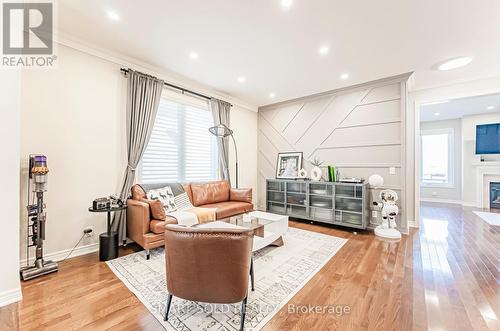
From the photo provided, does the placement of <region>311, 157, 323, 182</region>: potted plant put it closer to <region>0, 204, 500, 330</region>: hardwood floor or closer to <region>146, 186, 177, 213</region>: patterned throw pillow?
<region>0, 204, 500, 330</region>: hardwood floor

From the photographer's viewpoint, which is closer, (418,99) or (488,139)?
(418,99)

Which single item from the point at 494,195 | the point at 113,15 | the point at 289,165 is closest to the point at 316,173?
the point at 289,165

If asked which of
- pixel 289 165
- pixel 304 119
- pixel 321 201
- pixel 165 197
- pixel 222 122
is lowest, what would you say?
pixel 321 201

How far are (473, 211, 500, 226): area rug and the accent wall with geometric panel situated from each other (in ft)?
8.09

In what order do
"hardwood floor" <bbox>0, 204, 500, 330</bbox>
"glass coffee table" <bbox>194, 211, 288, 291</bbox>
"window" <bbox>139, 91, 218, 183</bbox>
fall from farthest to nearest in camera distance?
"window" <bbox>139, 91, 218, 183</bbox>
"glass coffee table" <bbox>194, 211, 288, 291</bbox>
"hardwood floor" <bbox>0, 204, 500, 330</bbox>

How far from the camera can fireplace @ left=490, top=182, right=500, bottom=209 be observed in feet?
19.4

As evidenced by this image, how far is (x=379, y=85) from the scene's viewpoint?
4.04 meters

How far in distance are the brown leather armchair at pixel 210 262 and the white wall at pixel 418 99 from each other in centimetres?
381

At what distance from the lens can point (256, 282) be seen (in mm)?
2135

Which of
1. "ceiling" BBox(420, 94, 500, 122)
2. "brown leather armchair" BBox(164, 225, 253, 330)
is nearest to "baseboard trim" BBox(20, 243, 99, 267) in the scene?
"brown leather armchair" BBox(164, 225, 253, 330)

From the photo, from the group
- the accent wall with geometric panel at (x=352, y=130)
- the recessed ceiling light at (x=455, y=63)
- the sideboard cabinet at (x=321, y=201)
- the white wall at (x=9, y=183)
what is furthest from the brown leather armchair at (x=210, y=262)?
the recessed ceiling light at (x=455, y=63)

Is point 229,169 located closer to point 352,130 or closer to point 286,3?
point 352,130

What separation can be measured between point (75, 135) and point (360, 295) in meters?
3.80

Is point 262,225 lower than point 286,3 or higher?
lower
